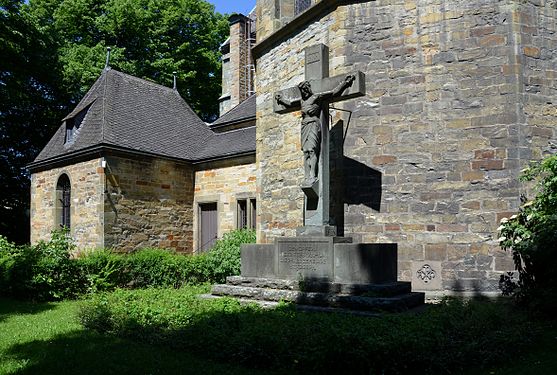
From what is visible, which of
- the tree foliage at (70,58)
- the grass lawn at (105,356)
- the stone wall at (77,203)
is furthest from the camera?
the tree foliage at (70,58)

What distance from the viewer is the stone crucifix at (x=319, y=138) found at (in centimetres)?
738

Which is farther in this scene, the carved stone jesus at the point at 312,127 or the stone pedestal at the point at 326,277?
the carved stone jesus at the point at 312,127

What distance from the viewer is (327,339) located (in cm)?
480

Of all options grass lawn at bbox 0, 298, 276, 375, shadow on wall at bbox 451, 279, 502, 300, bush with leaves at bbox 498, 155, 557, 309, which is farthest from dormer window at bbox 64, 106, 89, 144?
bush with leaves at bbox 498, 155, 557, 309

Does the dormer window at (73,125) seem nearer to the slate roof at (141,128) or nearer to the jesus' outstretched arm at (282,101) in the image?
the slate roof at (141,128)

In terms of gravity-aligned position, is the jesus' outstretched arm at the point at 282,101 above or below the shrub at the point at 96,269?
above

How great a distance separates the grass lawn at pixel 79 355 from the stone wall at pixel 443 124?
4637 millimetres

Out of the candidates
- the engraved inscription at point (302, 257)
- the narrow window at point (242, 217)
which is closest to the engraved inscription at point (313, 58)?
the engraved inscription at point (302, 257)

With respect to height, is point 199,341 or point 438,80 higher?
point 438,80

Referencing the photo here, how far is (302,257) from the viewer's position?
7.39m

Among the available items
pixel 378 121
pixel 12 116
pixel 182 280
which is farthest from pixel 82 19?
A: pixel 378 121

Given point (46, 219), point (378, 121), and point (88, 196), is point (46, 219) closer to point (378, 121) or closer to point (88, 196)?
point (88, 196)

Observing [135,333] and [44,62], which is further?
[44,62]

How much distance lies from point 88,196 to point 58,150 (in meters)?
3.19
